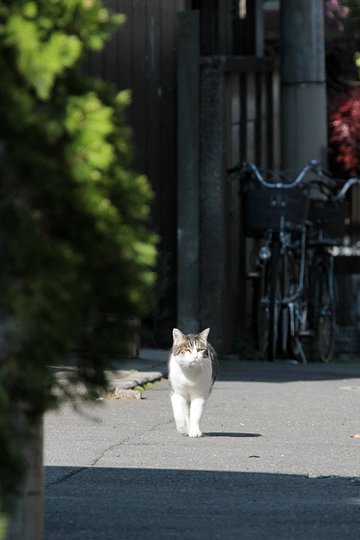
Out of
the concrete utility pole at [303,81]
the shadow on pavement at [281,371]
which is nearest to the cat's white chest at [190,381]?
the shadow on pavement at [281,371]

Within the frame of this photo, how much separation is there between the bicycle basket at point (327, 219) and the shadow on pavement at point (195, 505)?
925cm

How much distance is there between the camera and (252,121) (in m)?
17.5

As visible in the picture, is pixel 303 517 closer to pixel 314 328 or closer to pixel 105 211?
pixel 105 211

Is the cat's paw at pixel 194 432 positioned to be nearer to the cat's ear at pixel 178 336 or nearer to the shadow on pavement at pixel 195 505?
the cat's ear at pixel 178 336

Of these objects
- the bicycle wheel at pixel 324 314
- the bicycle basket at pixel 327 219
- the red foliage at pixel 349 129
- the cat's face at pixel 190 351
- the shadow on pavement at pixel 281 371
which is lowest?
the shadow on pavement at pixel 281 371

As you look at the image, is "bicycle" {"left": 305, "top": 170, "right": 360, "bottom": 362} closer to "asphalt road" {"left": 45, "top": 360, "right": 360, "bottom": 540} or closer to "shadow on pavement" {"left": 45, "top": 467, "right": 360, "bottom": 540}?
"asphalt road" {"left": 45, "top": 360, "right": 360, "bottom": 540}

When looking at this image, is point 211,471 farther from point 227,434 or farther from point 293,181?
point 293,181

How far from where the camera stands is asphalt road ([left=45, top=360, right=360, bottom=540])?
559 cm

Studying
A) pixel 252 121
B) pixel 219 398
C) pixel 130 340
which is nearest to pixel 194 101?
pixel 252 121

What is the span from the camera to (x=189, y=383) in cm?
876

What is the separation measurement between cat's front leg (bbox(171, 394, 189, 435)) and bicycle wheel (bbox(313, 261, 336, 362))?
750 centimetres

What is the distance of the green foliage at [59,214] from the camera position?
3.27 metres

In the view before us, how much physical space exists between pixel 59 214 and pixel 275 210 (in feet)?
39.3

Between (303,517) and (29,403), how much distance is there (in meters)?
2.58
